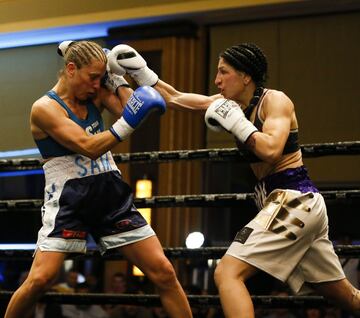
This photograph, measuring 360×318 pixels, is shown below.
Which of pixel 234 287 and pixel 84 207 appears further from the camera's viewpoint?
pixel 84 207

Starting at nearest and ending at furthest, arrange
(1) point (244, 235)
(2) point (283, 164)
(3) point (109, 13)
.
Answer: (1) point (244, 235) < (2) point (283, 164) < (3) point (109, 13)

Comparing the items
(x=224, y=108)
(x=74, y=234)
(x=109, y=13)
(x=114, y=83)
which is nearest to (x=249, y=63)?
(x=224, y=108)

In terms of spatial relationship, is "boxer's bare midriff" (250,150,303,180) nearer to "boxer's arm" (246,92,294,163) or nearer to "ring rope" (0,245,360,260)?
"boxer's arm" (246,92,294,163)

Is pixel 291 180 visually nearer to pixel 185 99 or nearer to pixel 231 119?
pixel 231 119

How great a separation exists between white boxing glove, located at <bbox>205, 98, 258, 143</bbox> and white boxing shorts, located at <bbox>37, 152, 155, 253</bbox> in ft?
1.77

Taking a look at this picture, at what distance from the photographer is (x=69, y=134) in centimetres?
304

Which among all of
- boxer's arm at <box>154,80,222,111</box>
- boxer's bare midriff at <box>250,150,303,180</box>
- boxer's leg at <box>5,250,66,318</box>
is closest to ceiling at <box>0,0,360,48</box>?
boxer's arm at <box>154,80,222,111</box>

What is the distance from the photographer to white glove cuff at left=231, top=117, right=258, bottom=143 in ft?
9.16

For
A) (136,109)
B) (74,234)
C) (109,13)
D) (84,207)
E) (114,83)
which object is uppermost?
(109,13)

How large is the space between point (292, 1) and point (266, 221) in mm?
4438

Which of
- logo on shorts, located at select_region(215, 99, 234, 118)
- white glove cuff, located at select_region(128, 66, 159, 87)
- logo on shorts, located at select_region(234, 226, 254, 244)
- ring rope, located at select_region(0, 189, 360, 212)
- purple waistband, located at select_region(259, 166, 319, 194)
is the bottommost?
logo on shorts, located at select_region(234, 226, 254, 244)

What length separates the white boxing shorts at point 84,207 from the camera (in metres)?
3.11

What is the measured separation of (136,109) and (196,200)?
0.96 metres

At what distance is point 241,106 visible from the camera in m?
3.13
